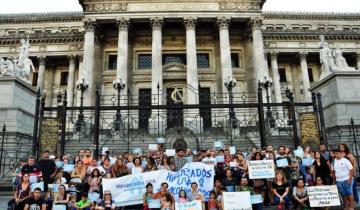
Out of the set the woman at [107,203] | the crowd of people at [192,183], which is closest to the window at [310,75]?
the crowd of people at [192,183]

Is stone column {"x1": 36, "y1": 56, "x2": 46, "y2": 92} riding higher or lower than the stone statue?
higher

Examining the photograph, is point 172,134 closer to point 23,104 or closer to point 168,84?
point 23,104

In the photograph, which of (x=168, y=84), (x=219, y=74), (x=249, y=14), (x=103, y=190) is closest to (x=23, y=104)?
A: (x=103, y=190)

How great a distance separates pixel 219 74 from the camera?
3562 cm

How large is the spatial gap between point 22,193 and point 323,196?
25.7 ft

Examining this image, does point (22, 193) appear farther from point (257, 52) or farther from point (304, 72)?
point (304, 72)

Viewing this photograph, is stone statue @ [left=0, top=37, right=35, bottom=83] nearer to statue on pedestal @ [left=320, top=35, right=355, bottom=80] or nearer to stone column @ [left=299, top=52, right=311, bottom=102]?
statue on pedestal @ [left=320, top=35, right=355, bottom=80]

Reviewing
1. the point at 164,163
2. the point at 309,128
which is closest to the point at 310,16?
the point at 309,128

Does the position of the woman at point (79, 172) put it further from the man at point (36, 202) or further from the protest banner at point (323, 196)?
the protest banner at point (323, 196)

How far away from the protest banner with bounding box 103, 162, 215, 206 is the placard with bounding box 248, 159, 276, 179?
123cm

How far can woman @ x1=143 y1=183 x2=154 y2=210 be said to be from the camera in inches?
341

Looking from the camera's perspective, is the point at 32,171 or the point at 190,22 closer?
the point at 32,171

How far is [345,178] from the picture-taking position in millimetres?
8469

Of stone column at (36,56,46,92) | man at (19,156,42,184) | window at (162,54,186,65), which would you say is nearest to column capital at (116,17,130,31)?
window at (162,54,186,65)
